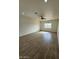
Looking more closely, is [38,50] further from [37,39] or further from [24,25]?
[24,25]

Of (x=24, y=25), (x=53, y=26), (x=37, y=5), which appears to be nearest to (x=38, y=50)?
(x=37, y=5)

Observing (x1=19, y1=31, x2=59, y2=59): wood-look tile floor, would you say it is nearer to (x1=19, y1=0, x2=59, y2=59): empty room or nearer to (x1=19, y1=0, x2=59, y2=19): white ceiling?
(x1=19, y1=0, x2=59, y2=59): empty room

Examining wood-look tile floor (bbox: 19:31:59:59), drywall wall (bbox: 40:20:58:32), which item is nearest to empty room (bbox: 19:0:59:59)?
wood-look tile floor (bbox: 19:31:59:59)

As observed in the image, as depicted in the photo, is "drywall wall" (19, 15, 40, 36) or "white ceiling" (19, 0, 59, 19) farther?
"drywall wall" (19, 15, 40, 36)

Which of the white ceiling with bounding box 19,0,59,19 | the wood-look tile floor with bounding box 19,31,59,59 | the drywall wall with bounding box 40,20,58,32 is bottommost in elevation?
the wood-look tile floor with bounding box 19,31,59,59

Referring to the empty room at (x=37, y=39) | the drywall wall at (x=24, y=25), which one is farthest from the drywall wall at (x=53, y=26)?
the empty room at (x=37, y=39)

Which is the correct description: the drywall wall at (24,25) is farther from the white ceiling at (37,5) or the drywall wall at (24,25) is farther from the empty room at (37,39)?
the white ceiling at (37,5)

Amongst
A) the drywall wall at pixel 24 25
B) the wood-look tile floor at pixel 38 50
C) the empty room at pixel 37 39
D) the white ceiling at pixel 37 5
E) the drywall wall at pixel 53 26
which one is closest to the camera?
the wood-look tile floor at pixel 38 50
